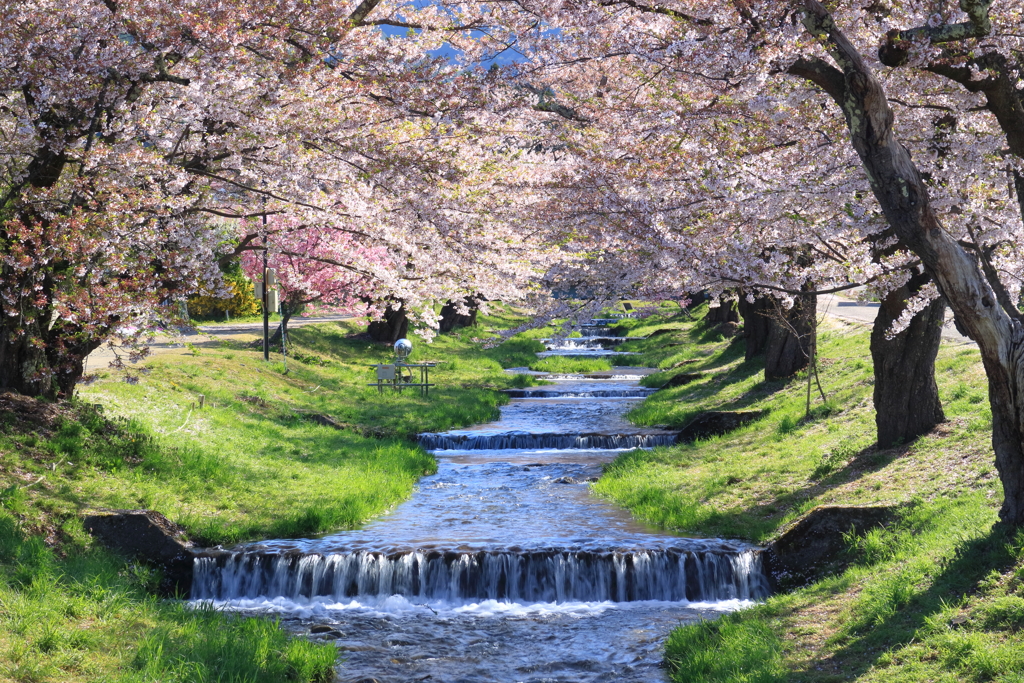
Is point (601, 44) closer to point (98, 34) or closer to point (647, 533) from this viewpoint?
point (98, 34)

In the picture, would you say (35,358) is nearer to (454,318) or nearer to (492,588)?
(492,588)

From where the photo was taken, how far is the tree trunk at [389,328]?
37.2m

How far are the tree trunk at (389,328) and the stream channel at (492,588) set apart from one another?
21485mm

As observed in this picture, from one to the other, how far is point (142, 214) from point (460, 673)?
6.76 meters

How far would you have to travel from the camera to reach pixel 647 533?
46.0 ft

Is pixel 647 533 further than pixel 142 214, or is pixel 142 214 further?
pixel 647 533

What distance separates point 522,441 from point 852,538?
36.5 feet

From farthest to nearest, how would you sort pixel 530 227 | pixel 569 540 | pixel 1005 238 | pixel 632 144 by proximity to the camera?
pixel 530 227 < pixel 632 144 < pixel 569 540 < pixel 1005 238

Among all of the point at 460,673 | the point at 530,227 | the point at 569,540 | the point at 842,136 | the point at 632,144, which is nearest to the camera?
the point at 460,673

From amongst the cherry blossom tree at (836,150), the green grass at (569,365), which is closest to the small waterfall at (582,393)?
the green grass at (569,365)

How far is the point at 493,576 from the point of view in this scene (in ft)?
40.2

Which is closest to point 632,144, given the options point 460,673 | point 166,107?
point 166,107

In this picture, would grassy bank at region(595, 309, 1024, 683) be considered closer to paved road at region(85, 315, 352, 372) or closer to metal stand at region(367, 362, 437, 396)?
paved road at region(85, 315, 352, 372)

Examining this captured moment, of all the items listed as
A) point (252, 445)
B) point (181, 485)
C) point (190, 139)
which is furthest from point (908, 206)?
point (252, 445)
